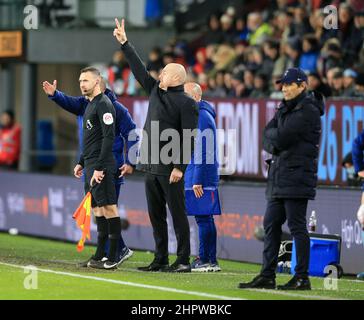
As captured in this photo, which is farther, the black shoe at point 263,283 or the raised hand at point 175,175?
the raised hand at point 175,175

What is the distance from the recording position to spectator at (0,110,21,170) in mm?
24078

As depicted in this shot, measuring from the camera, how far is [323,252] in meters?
13.6

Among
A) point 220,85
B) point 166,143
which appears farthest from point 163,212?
point 220,85

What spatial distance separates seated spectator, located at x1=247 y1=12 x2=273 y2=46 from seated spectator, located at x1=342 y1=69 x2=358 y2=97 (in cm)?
453

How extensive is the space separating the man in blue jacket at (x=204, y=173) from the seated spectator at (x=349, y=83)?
3.77 m

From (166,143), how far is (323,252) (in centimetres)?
230

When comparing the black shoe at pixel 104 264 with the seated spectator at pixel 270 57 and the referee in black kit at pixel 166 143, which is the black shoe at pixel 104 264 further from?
the seated spectator at pixel 270 57

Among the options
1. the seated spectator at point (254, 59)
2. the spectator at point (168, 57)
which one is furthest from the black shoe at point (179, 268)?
→ the spectator at point (168, 57)

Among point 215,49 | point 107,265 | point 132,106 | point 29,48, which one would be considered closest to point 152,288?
point 107,265

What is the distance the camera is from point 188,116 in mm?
12703

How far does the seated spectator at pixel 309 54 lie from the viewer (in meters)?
19.7

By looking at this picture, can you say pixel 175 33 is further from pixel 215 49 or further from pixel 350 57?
pixel 350 57

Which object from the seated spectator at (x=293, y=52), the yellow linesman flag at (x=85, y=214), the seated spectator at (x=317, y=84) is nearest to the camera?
the yellow linesman flag at (x=85, y=214)

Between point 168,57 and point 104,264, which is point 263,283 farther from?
point 168,57
